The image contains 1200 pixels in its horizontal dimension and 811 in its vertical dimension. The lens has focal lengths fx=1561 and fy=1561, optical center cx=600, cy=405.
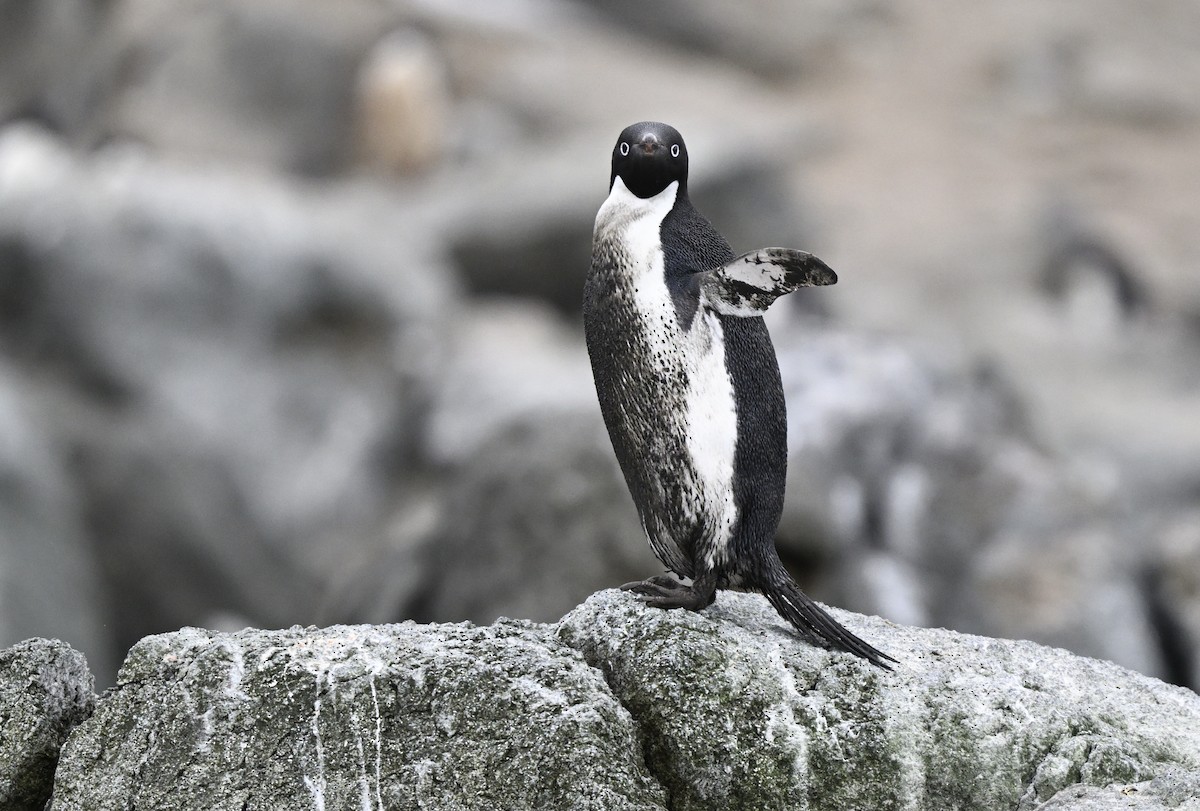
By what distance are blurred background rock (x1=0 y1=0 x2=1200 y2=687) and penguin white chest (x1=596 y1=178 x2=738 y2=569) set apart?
4164 millimetres

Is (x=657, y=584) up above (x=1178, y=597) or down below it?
below

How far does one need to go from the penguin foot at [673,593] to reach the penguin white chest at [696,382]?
0.27 ft

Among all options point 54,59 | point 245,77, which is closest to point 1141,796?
point 54,59

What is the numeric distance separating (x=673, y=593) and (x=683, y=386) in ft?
1.85

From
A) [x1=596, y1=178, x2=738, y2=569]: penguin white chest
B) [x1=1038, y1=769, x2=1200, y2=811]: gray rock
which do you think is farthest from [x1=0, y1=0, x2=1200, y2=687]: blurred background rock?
[x1=1038, y1=769, x2=1200, y2=811]: gray rock

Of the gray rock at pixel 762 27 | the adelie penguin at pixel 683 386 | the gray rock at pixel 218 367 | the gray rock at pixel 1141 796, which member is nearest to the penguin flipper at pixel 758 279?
the adelie penguin at pixel 683 386

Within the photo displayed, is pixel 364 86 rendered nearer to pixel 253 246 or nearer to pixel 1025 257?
pixel 253 246

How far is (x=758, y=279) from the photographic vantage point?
404 cm

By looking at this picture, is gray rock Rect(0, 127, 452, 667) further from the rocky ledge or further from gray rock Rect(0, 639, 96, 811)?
the rocky ledge

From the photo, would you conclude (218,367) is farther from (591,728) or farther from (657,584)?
(591,728)

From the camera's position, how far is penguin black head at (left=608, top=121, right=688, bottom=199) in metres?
4.29

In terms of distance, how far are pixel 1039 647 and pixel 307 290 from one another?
10.1m

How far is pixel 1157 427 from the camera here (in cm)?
1361

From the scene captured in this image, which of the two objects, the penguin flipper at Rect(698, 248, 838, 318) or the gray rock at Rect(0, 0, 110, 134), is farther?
the gray rock at Rect(0, 0, 110, 134)
